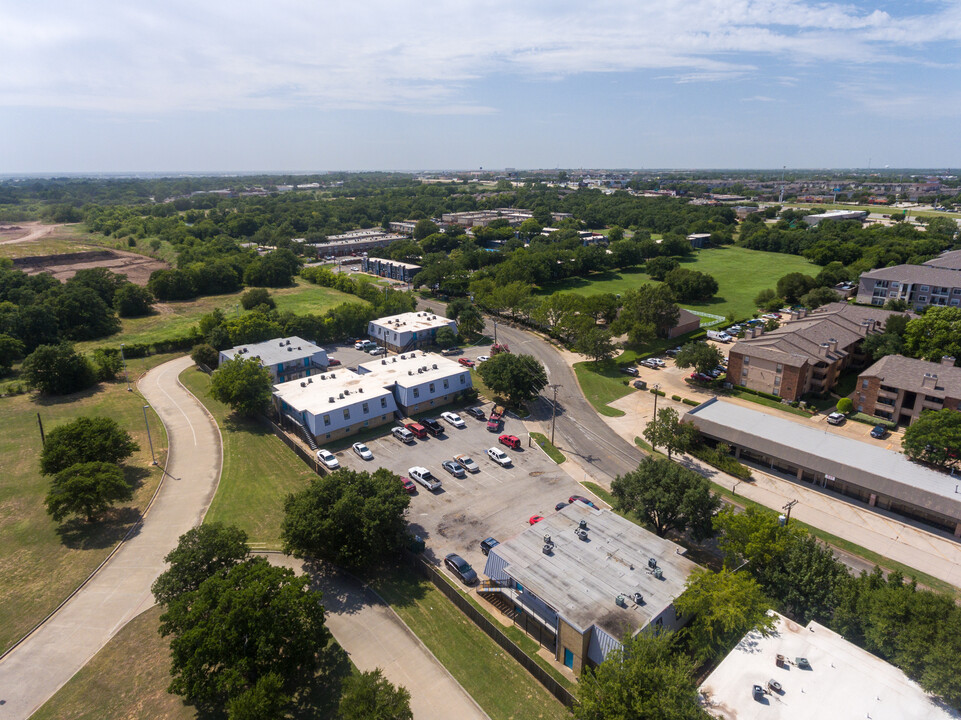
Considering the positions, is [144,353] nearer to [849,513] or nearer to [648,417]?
[648,417]

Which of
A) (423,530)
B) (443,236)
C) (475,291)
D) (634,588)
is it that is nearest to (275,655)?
(423,530)

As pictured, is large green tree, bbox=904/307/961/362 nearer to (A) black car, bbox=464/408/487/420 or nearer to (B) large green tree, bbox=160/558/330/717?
(A) black car, bbox=464/408/487/420

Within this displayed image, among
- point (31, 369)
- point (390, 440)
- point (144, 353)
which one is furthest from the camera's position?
point (144, 353)

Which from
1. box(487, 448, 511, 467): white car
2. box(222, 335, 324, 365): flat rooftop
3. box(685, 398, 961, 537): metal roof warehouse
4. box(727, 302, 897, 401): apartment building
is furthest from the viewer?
box(222, 335, 324, 365): flat rooftop

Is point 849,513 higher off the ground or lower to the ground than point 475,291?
lower

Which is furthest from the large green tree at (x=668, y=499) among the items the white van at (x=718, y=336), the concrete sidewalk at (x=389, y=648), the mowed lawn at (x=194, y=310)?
the mowed lawn at (x=194, y=310)

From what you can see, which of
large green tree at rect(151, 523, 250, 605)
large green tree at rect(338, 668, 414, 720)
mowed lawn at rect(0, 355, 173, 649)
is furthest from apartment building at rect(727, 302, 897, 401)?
mowed lawn at rect(0, 355, 173, 649)

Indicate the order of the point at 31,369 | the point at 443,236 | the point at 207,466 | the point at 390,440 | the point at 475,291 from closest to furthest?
the point at 207,466 → the point at 390,440 → the point at 31,369 → the point at 475,291 → the point at 443,236
